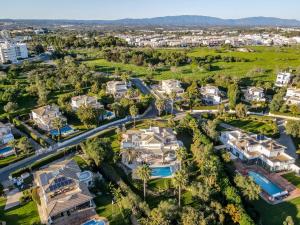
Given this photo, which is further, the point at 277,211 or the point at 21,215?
the point at 277,211

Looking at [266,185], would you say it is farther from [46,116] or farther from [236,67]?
[236,67]

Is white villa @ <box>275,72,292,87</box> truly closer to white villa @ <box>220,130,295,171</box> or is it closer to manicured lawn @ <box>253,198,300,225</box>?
white villa @ <box>220,130,295,171</box>

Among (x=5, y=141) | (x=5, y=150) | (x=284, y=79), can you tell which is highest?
(x=284, y=79)

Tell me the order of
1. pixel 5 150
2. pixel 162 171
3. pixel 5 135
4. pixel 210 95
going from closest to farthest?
pixel 162 171 → pixel 5 150 → pixel 5 135 → pixel 210 95

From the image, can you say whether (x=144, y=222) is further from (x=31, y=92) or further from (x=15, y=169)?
(x=31, y=92)

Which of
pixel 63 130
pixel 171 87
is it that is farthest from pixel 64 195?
pixel 171 87

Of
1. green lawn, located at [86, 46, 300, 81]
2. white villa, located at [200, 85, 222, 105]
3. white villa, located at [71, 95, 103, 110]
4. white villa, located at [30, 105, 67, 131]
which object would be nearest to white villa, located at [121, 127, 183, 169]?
white villa, located at [30, 105, 67, 131]

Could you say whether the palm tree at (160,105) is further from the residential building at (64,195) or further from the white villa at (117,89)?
the residential building at (64,195)
